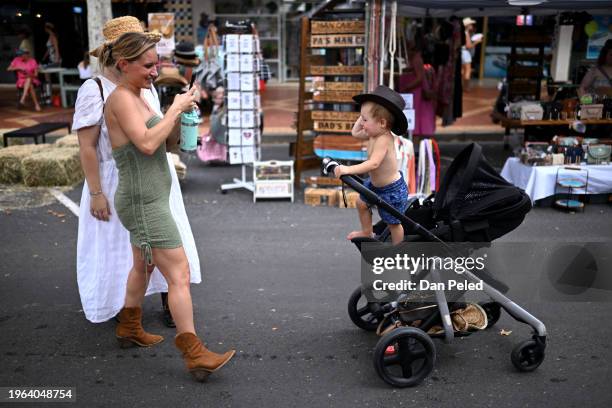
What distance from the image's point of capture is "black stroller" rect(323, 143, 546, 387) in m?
3.44

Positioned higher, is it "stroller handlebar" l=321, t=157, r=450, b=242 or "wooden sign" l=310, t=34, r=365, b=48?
"wooden sign" l=310, t=34, r=365, b=48

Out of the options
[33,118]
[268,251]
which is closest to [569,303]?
[268,251]

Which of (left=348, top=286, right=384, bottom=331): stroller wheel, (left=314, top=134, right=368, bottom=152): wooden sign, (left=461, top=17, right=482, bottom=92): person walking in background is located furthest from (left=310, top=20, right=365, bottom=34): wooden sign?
(left=461, top=17, right=482, bottom=92): person walking in background

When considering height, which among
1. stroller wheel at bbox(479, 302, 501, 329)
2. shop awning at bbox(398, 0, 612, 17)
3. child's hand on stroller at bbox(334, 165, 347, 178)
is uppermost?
shop awning at bbox(398, 0, 612, 17)

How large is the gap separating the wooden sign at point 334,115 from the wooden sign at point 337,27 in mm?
980

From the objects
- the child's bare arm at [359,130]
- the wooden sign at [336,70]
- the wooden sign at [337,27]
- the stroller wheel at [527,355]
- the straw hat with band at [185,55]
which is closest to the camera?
the stroller wheel at [527,355]

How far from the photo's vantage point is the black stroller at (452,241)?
3.44 metres

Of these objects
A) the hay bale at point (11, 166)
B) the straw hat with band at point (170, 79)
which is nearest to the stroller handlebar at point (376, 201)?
the hay bale at point (11, 166)

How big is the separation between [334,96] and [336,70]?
1.05 feet

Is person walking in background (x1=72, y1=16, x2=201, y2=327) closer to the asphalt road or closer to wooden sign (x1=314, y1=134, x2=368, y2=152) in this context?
the asphalt road

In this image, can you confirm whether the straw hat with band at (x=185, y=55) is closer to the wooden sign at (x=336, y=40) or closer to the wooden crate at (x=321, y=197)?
the wooden sign at (x=336, y=40)

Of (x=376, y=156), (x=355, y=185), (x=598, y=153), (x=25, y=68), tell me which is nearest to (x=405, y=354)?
(x=355, y=185)

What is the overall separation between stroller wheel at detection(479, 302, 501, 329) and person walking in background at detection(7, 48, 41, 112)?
43.6 ft

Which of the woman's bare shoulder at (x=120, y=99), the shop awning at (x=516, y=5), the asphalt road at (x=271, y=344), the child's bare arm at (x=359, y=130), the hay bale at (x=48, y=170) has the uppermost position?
the shop awning at (x=516, y=5)
